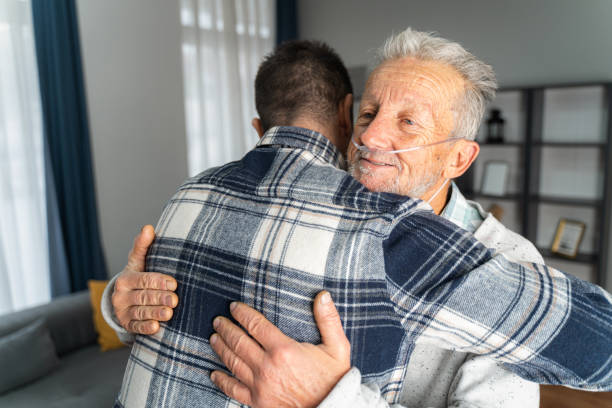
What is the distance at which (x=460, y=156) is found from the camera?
47.1 inches

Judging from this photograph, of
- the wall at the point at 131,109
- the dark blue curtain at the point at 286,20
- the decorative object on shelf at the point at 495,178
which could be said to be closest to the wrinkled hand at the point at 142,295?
the wall at the point at 131,109

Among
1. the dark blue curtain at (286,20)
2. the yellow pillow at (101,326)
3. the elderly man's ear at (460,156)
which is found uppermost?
the dark blue curtain at (286,20)

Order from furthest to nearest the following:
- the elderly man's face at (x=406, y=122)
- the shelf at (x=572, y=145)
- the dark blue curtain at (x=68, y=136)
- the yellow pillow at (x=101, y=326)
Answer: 1. the shelf at (x=572, y=145)
2. the dark blue curtain at (x=68, y=136)
3. the yellow pillow at (x=101, y=326)
4. the elderly man's face at (x=406, y=122)

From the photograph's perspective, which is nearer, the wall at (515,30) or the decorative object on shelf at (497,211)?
the wall at (515,30)

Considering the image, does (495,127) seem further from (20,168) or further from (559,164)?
(20,168)

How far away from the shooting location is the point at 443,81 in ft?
3.63

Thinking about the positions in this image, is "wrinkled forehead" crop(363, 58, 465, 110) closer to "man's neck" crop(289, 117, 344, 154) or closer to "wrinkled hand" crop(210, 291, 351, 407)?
"man's neck" crop(289, 117, 344, 154)

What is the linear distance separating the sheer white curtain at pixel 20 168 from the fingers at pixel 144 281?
2.98 metres

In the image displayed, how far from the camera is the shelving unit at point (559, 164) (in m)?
4.00

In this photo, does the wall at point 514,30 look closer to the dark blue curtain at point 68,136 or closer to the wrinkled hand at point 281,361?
the dark blue curtain at point 68,136

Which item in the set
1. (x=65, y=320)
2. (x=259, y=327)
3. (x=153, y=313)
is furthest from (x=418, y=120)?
(x=65, y=320)

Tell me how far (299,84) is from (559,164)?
3.88 meters

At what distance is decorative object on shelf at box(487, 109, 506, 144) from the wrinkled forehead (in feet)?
11.9

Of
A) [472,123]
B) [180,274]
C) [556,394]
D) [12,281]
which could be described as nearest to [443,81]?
[472,123]
